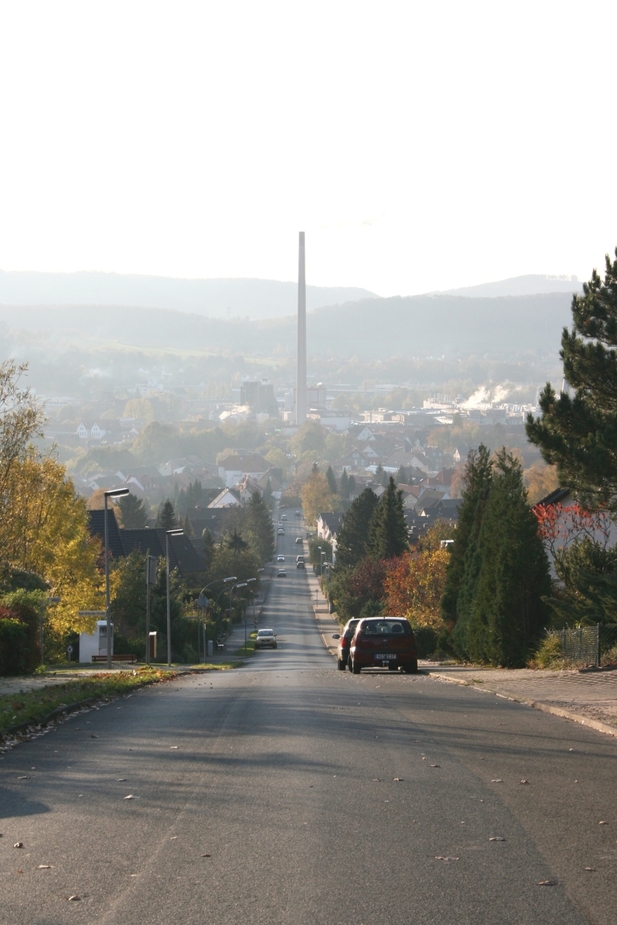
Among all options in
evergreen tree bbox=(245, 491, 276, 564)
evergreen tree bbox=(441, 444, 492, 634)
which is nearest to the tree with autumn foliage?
evergreen tree bbox=(441, 444, 492, 634)

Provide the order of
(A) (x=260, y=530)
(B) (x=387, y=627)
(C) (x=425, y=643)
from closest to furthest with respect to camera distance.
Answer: (B) (x=387, y=627), (C) (x=425, y=643), (A) (x=260, y=530)

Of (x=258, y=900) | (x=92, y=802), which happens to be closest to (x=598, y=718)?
(x=92, y=802)

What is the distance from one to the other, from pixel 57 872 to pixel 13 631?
1955 centimetres

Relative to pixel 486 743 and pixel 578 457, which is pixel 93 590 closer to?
pixel 578 457

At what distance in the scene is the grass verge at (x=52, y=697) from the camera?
576 inches

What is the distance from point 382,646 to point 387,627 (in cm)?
56

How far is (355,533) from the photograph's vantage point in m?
110

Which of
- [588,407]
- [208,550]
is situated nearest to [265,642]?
[208,550]

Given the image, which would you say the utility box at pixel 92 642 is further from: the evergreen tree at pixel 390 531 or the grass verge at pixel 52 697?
the evergreen tree at pixel 390 531

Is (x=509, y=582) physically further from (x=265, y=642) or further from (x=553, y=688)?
(x=265, y=642)

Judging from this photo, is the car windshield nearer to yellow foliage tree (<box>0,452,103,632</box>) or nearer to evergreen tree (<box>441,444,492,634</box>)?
evergreen tree (<box>441,444,492,634</box>)

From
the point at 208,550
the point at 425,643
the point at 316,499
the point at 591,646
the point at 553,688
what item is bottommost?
the point at 425,643

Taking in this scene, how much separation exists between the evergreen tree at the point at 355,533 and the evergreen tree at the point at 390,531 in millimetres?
19010

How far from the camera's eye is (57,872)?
6746mm
